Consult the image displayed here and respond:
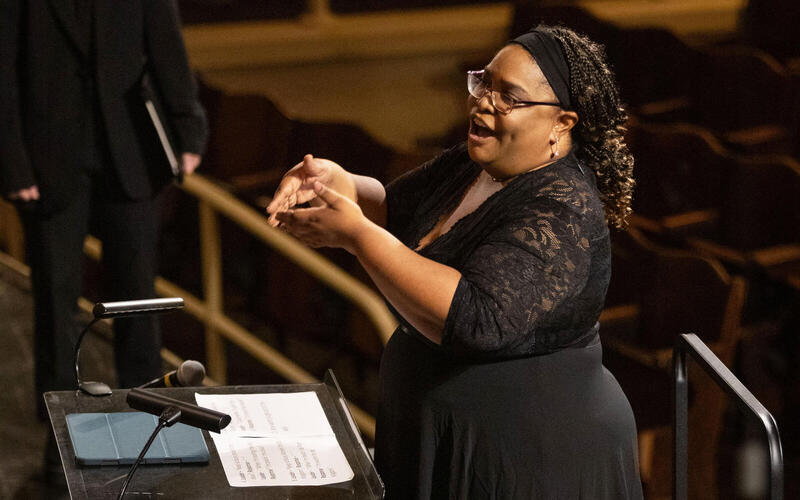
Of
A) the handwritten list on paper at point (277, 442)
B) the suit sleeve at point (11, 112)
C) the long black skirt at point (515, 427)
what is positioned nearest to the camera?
the handwritten list on paper at point (277, 442)

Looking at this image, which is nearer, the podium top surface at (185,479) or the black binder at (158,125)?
the podium top surface at (185,479)

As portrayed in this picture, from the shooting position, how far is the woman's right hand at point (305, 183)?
1449mm

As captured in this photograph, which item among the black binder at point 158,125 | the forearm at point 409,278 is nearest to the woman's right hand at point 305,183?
the forearm at point 409,278

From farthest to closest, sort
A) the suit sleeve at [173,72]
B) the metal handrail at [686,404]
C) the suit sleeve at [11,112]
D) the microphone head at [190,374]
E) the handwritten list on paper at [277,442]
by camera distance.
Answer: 1. the suit sleeve at [173,72]
2. the suit sleeve at [11,112]
3. the microphone head at [190,374]
4. the handwritten list on paper at [277,442]
5. the metal handrail at [686,404]

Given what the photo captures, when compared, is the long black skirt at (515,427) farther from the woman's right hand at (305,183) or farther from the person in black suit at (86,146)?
the person in black suit at (86,146)

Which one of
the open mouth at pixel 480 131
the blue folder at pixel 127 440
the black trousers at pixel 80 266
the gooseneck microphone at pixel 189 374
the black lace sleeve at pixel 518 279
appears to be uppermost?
the open mouth at pixel 480 131

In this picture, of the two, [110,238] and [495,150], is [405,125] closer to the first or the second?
[110,238]

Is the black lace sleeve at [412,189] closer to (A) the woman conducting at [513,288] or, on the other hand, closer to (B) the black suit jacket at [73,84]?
(A) the woman conducting at [513,288]

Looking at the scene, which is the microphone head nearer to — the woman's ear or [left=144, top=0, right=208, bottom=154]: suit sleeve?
the woman's ear

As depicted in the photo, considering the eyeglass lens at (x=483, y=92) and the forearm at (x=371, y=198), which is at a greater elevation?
the eyeglass lens at (x=483, y=92)

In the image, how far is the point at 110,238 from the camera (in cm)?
246

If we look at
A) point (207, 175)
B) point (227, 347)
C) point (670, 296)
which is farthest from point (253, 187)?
point (670, 296)

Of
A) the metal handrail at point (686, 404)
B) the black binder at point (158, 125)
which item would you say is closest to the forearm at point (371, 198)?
the metal handrail at point (686, 404)

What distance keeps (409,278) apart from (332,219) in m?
0.12
